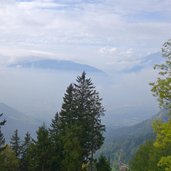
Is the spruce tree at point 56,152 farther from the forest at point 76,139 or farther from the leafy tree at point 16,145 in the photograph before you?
the leafy tree at point 16,145

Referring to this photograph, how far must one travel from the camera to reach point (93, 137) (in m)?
59.6

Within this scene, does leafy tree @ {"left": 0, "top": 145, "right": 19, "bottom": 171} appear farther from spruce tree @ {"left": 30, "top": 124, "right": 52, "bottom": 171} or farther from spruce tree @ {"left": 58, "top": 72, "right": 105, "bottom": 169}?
spruce tree @ {"left": 58, "top": 72, "right": 105, "bottom": 169}

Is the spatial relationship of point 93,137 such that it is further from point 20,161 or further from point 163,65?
point 163,65

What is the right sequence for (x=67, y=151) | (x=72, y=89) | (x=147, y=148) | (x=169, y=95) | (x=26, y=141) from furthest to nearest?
(x=26, y=141) < (x=147, y=148) < (x=72, y=89) < (x=67, y=151) < (x=169, y=95)

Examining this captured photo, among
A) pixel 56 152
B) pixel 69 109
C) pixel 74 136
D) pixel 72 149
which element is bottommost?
pixel 72 149

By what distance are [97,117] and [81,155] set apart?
566 centimetres

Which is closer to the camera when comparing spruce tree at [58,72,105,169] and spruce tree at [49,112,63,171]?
spruce tree at [58,72,105,169]

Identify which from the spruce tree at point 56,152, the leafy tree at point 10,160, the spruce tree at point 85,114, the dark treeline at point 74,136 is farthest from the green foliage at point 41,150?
the leafy tree at point 10,160

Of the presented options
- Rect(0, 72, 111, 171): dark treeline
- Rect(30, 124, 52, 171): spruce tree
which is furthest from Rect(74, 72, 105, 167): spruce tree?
Rect(30, 124, 52, 171): spruce tree

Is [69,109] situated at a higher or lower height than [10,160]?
higher

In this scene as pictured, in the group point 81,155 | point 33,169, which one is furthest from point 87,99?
point 33,169

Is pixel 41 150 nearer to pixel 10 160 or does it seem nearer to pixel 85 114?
pixel 85 114

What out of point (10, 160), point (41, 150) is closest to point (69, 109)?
point (41, 150)

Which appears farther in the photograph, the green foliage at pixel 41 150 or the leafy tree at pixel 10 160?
the leafy tree at pixel 10 160
